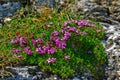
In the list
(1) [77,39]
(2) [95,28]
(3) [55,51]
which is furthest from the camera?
(2) [95,28]

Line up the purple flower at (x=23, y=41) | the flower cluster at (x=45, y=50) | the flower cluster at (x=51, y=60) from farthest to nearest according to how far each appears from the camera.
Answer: the purple flower at (x=23, y=41) < the flower cluster at (x=45, y=50) < the flower cluster at (x=51, y=60)

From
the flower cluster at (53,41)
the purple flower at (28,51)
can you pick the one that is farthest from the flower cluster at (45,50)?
the purple flower at (28,51)

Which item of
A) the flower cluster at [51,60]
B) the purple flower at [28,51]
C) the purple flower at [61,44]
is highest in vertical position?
the purple flower at [61,44]

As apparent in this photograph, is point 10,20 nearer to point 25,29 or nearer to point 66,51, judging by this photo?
Result: point 25,29

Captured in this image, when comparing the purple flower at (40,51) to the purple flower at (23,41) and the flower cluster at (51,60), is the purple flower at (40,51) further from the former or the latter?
the purple flower at (23,41)

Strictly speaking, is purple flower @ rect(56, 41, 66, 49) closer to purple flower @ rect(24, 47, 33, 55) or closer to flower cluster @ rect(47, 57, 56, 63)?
flower cluster @ rect(47, 57, 56, 63)

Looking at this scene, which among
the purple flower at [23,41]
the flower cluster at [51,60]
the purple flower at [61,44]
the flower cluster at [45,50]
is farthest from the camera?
the purple flower at [23,41]

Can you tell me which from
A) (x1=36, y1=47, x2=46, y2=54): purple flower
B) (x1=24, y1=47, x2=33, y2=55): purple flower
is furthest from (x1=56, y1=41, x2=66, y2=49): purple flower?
(x1=24, y1=47, x2=33, y2=55): purple flower

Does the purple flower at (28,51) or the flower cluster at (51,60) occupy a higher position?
the purple flower at (28,51)

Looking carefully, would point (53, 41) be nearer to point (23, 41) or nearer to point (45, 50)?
point (45, 50)

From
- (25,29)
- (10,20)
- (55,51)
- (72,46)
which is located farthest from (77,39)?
(10,20)

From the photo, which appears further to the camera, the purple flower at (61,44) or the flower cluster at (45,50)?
the purple flower at (61,44)
